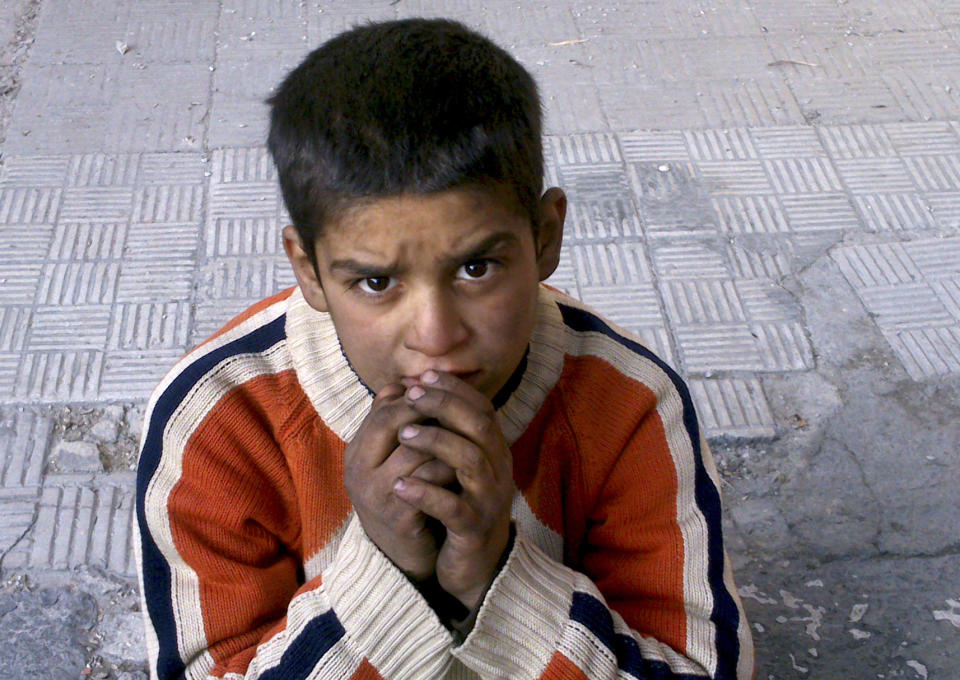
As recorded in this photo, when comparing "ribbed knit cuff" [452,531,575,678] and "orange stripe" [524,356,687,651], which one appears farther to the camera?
"orange stripe" [524,356,687,651]

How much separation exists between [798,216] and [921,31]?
1.44 meters

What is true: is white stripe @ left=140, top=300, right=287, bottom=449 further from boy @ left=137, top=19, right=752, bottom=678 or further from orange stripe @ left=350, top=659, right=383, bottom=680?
orange stripe @ left=350, top=659, right=383, bottom=680

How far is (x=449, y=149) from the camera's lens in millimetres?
1194

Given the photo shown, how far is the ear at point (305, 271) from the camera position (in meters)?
1.39

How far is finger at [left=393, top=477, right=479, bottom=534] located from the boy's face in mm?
135

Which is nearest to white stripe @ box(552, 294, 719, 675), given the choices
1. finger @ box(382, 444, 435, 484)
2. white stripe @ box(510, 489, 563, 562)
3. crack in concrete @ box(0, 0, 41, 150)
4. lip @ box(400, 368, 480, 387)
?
white stripe @ box(510, 489, 563, 562)

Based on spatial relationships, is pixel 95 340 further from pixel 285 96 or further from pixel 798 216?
pixel 798 216

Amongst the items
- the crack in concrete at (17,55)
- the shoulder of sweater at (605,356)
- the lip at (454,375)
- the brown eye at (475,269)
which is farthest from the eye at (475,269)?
the crack in concrete at (17,55)

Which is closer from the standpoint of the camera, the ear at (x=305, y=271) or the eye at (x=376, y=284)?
the eye at (x=376, y=284)

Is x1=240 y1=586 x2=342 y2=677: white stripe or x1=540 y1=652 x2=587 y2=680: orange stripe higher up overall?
x1=240 y1=586 x2=342 y2=677: white stripe

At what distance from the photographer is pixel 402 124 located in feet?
3.94

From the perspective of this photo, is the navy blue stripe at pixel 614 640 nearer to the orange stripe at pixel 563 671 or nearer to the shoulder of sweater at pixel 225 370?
the orange stripe at pixel 563 671

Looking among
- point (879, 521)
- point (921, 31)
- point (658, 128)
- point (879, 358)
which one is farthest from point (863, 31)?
point (879, 521)

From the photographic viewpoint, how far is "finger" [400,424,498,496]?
1.21 metres
